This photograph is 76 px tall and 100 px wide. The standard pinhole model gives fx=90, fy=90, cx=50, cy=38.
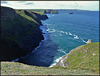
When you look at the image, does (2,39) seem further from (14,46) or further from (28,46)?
(28,46)

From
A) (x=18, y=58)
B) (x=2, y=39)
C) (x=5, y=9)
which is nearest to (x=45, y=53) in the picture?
(x=18, y=58)

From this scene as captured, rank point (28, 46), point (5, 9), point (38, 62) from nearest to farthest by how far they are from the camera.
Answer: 1. point (38, 62)
2. point (28, 46)
3. point (5, 9)

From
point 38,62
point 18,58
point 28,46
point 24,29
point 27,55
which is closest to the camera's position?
Answer: point 38,62

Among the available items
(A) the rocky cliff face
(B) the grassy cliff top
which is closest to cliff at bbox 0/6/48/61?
(A) the rocky cliff face

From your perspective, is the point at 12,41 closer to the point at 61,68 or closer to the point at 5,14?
the point at 5,14

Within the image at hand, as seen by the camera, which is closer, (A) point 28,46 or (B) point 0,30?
(B) point 0,30

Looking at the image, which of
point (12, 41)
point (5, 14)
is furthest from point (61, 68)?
point (5, 14)

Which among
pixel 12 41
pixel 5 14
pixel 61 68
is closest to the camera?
pixel 61 68

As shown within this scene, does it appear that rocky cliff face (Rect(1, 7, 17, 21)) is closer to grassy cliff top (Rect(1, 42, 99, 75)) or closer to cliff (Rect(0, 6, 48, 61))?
cliff (Rect(0, 6, 48, 61))

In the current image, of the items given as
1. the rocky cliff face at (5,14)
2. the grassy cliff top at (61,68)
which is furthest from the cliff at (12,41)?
the grassy cliff top at (61,68)

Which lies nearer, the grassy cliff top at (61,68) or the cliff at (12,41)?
the grassy cliff top at (61,68)

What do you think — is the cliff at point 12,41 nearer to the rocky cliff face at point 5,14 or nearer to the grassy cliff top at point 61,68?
the rocky cliff face at point 5,14
